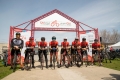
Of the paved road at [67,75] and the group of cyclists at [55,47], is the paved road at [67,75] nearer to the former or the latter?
the paved road at [67,75]

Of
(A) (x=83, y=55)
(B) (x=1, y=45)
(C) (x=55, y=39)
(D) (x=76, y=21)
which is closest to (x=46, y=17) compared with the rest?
(D) (x=76, y=21)

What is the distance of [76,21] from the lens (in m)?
13.3

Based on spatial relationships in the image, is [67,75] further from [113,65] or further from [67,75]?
[113,65]

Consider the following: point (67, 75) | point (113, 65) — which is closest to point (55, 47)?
point (67, 75)

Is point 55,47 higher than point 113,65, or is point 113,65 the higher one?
point 55,47

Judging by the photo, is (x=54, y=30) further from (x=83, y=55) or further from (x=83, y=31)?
(x=83, y=55)

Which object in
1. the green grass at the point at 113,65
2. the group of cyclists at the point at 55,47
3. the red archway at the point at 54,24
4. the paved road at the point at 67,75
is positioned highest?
the red archway at the point at 54,24

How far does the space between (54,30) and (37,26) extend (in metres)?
1.85

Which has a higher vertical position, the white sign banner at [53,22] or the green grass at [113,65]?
the white sign banner at [53,22]

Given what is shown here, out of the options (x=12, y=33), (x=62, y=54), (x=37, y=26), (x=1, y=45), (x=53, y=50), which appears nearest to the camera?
→ (x=53, y=50)

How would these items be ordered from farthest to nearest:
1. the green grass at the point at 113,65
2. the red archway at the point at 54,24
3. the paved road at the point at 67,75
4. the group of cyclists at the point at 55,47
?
1. the red archway at the point at 54,24
2. the green grass at the point at 113,65
3. the group of cyclists at the point at 55,47
4. the paved road at the point at 67,75

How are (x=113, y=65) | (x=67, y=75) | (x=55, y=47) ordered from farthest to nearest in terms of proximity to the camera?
(x=113, y=65) < (x=55, y=47) < (x=67, y=75)

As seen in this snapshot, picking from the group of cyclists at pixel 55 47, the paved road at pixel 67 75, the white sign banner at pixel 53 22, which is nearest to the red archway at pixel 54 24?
the white sign banner at pixel 53 22

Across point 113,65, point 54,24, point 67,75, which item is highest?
point 54,24
